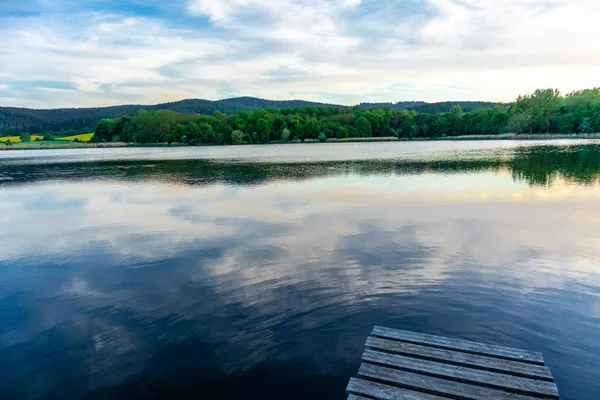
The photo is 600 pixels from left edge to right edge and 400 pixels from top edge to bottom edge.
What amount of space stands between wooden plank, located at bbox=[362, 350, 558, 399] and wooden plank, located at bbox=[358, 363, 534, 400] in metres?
0.08

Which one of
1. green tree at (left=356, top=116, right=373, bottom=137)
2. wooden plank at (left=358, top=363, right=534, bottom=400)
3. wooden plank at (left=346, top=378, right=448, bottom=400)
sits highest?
green tree at (left=356, top=116, right=373, bottom=137)

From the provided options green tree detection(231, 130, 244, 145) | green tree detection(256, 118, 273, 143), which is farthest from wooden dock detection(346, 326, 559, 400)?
green tree detection(256, 118, 273, 143)

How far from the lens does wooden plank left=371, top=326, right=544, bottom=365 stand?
20.3 ft

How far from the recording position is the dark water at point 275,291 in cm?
733

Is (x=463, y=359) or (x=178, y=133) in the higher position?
(x=178, y=133)

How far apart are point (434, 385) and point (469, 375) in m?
0.60

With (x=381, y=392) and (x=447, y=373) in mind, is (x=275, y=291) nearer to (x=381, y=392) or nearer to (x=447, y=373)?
(x=381, y=392)

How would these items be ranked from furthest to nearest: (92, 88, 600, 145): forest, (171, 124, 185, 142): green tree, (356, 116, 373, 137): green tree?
(356, 116, 373, 137): green tree → (171, 124, 185, 142): green tree → (92, 88, 600, 145): forest

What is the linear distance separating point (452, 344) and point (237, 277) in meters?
6.84

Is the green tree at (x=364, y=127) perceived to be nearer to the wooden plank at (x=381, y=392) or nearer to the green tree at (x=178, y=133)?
the green tree at (x=178, y=133)

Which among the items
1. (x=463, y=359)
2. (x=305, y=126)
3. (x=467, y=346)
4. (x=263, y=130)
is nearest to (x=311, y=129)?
(x=305, y=126)

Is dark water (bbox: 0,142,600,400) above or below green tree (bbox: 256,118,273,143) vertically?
below

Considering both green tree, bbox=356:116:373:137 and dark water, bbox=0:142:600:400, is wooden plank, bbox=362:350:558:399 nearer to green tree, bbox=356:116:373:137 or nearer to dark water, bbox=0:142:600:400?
dark water, bbox=0:142:600:400

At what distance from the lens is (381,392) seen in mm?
5480
